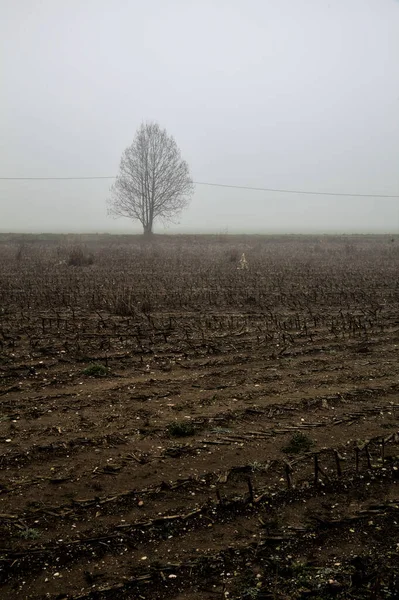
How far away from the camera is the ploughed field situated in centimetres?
319

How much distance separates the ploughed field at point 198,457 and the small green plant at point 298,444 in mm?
19

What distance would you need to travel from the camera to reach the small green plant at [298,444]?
4785 millimetres

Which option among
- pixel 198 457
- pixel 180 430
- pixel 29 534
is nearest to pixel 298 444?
pixel 198 457

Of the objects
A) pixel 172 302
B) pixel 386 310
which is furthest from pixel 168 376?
pixel 386 310

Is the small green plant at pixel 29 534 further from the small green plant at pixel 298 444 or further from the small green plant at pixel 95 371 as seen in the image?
the small green plant at pixel 95 371

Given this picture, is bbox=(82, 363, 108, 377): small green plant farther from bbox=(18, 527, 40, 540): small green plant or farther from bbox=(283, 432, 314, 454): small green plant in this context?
bbox=(18, 527, 40, 540): small green plant

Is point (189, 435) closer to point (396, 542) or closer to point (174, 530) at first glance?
point (174, 530)

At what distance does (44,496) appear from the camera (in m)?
4.03

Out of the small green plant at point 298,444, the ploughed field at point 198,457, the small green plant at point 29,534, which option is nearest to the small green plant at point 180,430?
the ploughed field at point 198,457

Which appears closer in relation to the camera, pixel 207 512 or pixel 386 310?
pixel 207 512

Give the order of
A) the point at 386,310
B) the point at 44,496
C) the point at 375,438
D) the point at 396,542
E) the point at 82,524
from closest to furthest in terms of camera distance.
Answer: the point at 396,542 → the point at 82,524 → the point at 44,496 → the point at 375,438 → the point at 386,310

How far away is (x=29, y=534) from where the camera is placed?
3521mm

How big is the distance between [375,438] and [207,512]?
2285mm

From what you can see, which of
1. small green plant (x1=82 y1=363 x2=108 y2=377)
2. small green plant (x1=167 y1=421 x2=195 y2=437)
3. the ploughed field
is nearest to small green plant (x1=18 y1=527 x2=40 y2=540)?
the ploughed field
